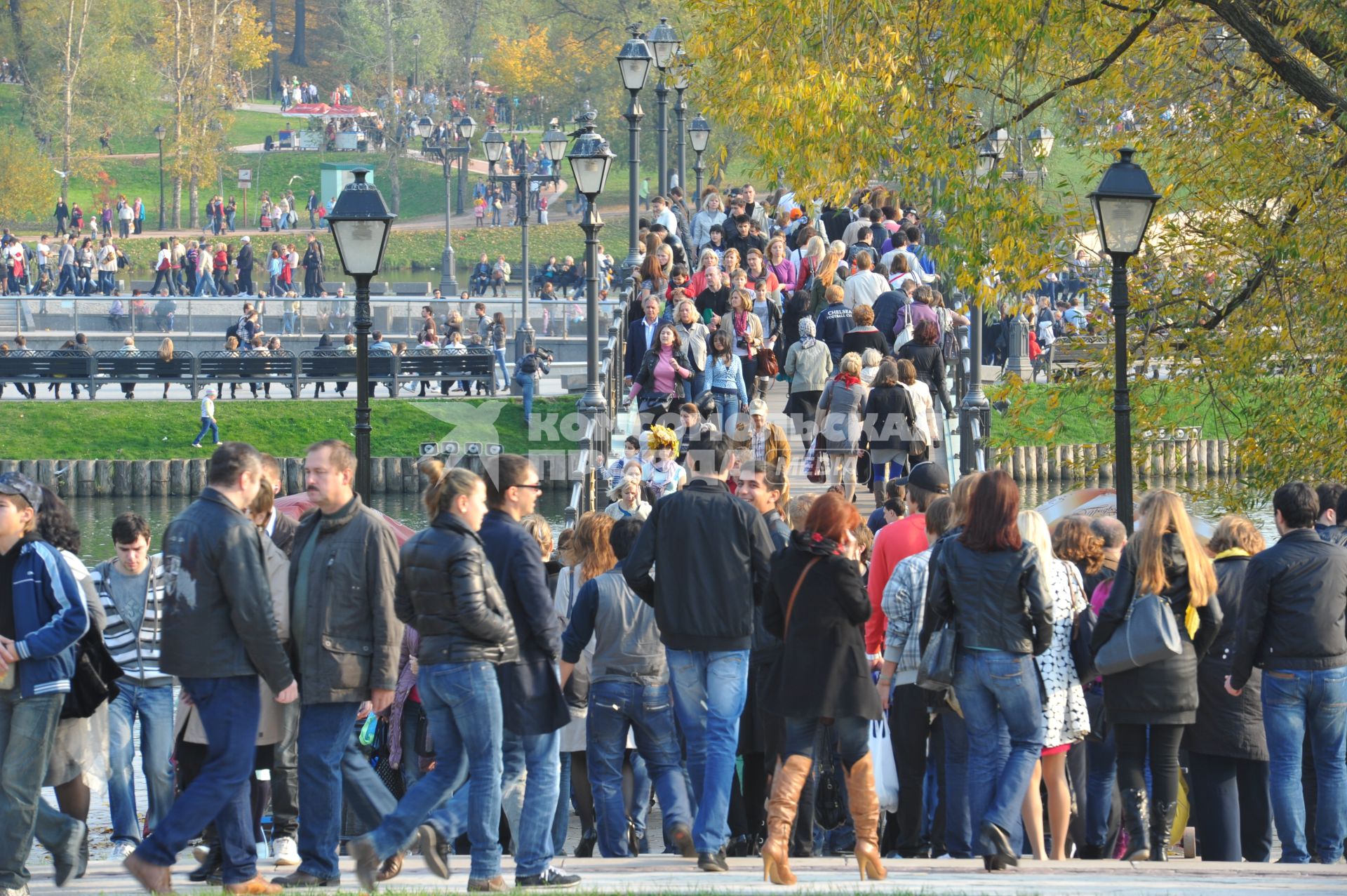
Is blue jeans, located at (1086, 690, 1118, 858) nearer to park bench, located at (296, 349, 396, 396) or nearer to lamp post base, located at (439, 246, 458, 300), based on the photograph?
park bench, located at (296, 349, 396, 396)

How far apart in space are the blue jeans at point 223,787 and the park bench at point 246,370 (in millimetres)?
28824

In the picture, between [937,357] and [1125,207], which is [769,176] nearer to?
[1125,207]

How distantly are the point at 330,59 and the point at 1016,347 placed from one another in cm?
6526

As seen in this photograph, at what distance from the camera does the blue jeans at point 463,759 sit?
703cm

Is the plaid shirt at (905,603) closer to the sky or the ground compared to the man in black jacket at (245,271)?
closer to the ground

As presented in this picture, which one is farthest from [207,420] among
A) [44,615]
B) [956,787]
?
[956,787]

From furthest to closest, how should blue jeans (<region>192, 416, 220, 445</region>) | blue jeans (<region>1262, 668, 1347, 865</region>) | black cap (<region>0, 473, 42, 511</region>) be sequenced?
blue jeans (<region>192, 416, 220, 445</region>) < blue jeans (<region>1262, 668, 1347, 865</region>) < black cap (<region>0, 473, 42, 511</region>)

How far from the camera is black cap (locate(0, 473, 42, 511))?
715cm

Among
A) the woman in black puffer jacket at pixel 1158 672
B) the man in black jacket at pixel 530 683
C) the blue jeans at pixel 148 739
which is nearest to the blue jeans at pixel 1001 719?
the woman in black puffer jacket at pixel 1158 672

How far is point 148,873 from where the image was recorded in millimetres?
6840

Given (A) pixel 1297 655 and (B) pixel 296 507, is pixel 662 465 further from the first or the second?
(A) pixel 1297 655

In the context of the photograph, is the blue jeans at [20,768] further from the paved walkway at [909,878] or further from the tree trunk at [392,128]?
the tree trunk at [392,128]

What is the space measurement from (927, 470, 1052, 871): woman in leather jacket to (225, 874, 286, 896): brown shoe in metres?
2.91

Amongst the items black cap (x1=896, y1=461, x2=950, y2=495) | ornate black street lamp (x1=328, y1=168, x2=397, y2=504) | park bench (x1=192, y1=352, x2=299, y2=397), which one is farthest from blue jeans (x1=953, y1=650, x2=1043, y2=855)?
park bench (x1=192, y1=352, x2=299, y2=397)
